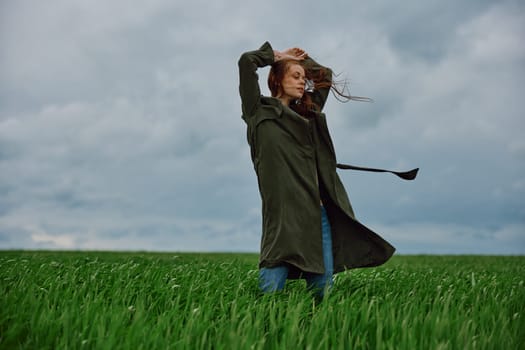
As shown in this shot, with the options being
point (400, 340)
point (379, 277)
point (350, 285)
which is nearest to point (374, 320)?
point (400, 340)

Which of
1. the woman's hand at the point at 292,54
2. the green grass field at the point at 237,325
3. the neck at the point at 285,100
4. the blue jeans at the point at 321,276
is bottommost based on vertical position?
the green grass field at the point at 237,325

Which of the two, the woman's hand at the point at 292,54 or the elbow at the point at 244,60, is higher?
the woman's hand at the point at 292,54

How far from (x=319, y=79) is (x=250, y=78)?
1.01 meters

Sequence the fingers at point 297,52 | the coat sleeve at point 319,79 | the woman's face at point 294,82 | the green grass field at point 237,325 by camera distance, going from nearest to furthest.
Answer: the green grass field at point 237,325
the woman's face at point 294,82
the fingers at point 297,52
the coat sleeve at point 319,79

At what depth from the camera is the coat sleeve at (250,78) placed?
4.46 metres

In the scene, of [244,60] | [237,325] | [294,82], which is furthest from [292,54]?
[237,325]

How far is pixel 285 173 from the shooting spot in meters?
4.47

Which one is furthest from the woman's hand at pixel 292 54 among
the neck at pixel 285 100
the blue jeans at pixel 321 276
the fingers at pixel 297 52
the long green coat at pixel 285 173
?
the blue jeans at pixel 321 276

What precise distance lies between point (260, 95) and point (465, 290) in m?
3.35

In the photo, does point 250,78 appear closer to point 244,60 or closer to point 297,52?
point 244,60

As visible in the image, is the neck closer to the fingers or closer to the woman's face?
the woman's face

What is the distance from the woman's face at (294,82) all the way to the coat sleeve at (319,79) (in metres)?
0.44

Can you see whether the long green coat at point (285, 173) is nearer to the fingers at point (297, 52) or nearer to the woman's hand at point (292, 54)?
the woman's hand at point (292, 54)

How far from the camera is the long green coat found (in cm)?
443
